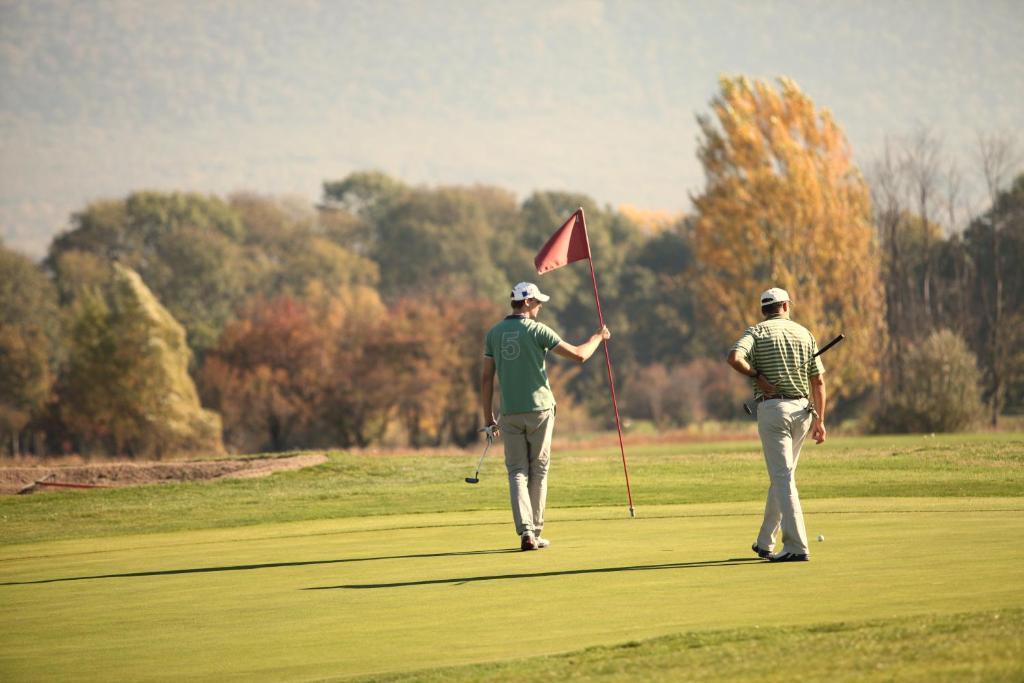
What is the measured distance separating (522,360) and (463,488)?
33.0 feet

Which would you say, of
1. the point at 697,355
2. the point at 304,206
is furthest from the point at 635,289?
the point at 304,206

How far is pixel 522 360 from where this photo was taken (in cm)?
1234

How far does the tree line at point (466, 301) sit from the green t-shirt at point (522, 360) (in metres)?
25.8

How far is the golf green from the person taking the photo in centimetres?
766

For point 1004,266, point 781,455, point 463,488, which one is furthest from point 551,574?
point 1004,266

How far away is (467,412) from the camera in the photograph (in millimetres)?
61125

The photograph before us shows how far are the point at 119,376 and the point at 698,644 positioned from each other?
49.4 metres

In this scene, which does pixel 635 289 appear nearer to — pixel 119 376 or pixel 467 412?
pixel 467 412

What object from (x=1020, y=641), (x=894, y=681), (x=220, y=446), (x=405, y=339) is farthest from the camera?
(x=405, y=339)

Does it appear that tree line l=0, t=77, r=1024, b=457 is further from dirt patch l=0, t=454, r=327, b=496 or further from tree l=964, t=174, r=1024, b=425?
dirt patch l=0, t=454, r=327, b=496

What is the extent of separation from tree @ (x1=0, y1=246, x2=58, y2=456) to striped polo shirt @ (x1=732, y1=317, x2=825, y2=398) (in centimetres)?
5341

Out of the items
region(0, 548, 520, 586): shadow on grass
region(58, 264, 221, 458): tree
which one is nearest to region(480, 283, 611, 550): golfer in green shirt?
region(0, 548, 520, 586): shadow on grass

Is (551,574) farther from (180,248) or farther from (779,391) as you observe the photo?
(180,248)

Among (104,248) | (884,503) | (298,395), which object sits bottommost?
(884,503)
